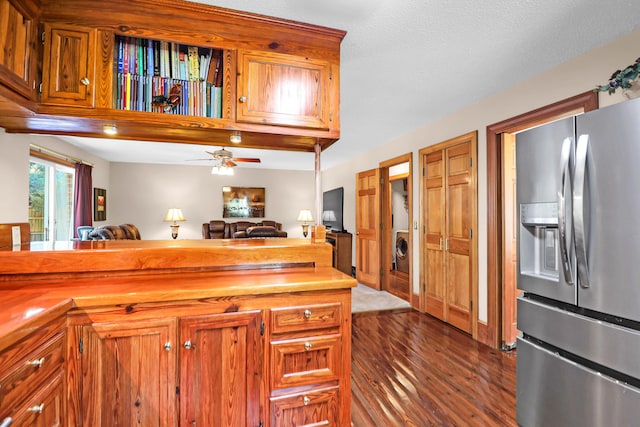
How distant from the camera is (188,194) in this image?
24.5 ft

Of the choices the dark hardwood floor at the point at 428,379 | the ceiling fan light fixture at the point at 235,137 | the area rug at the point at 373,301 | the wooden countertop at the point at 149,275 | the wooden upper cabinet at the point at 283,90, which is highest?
the wooden upper cabinet at the point at 283,90

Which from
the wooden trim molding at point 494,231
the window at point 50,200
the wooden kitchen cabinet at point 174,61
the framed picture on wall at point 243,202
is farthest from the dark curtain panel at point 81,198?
the wooden trim molding at point 494,231

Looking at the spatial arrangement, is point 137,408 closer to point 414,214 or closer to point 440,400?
point 440,400

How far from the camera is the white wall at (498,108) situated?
Answer: 2020 millimetres

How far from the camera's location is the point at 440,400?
2.05 m

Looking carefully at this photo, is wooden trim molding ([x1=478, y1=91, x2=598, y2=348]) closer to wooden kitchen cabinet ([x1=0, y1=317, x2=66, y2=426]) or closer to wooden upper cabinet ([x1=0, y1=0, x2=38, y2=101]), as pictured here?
wooden kitchen cabinet ([x1=0, y1=317, x2=66, y2=426])

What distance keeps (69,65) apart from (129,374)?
1.61 m

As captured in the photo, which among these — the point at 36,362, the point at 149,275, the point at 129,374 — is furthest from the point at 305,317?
the point at 36,362

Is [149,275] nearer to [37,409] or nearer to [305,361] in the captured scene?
[37,409]

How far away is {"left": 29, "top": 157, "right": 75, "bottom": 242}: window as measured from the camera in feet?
14.0

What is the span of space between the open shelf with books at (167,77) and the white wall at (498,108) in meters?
1.95

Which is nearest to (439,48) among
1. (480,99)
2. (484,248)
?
(480,99)

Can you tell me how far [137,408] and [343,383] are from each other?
959mm

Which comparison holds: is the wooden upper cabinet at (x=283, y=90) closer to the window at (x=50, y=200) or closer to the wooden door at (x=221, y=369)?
the wooden door at (x=221, y=369)
